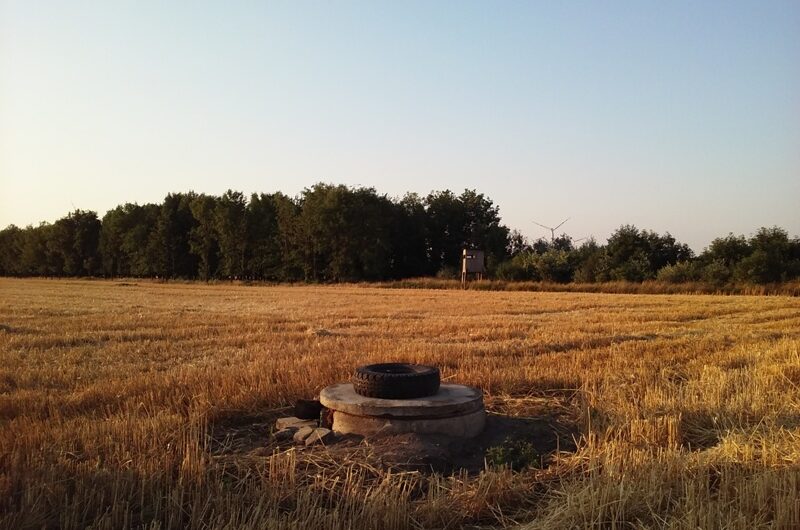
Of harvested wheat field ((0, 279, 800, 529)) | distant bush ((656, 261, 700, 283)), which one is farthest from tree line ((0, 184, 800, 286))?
harvested wheat field ((0, 279, 800, 529))

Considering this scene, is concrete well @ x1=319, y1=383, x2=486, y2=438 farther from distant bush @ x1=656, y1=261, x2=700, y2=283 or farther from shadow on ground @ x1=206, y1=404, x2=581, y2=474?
distant bush @ x1=656, y1=261, x2=700, y2=283

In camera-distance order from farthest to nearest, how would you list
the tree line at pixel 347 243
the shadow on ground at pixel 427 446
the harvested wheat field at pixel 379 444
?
the tree line at pixel 347 243
the shadow on ground at pixel 427 446
the harvested wheat field at pixel 379 444

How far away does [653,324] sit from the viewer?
18625mm

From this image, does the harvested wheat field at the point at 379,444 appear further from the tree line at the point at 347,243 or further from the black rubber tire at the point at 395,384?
the tree line at the point at 347,243

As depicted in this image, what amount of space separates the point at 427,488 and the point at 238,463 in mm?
1639

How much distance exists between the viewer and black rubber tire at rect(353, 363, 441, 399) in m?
6.93

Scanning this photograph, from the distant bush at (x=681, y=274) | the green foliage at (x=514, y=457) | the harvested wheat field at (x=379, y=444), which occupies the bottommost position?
the green foliage at (x=514, y=457)

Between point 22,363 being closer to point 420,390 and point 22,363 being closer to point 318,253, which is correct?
point 420,390

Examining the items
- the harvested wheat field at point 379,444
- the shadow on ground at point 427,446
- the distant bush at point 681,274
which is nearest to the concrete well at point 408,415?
the shadow on ground at point 427,446

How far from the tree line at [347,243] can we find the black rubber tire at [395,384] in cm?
4683

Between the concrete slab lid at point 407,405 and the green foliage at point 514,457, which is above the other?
the concrete slab lid at point 407,405

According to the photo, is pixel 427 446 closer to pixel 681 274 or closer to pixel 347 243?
pixel 681 274

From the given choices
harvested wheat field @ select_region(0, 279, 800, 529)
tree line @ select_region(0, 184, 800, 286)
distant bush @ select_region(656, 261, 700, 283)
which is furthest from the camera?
tree line @ select_region(0, 184, 800, 286)

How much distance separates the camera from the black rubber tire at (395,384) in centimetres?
693
